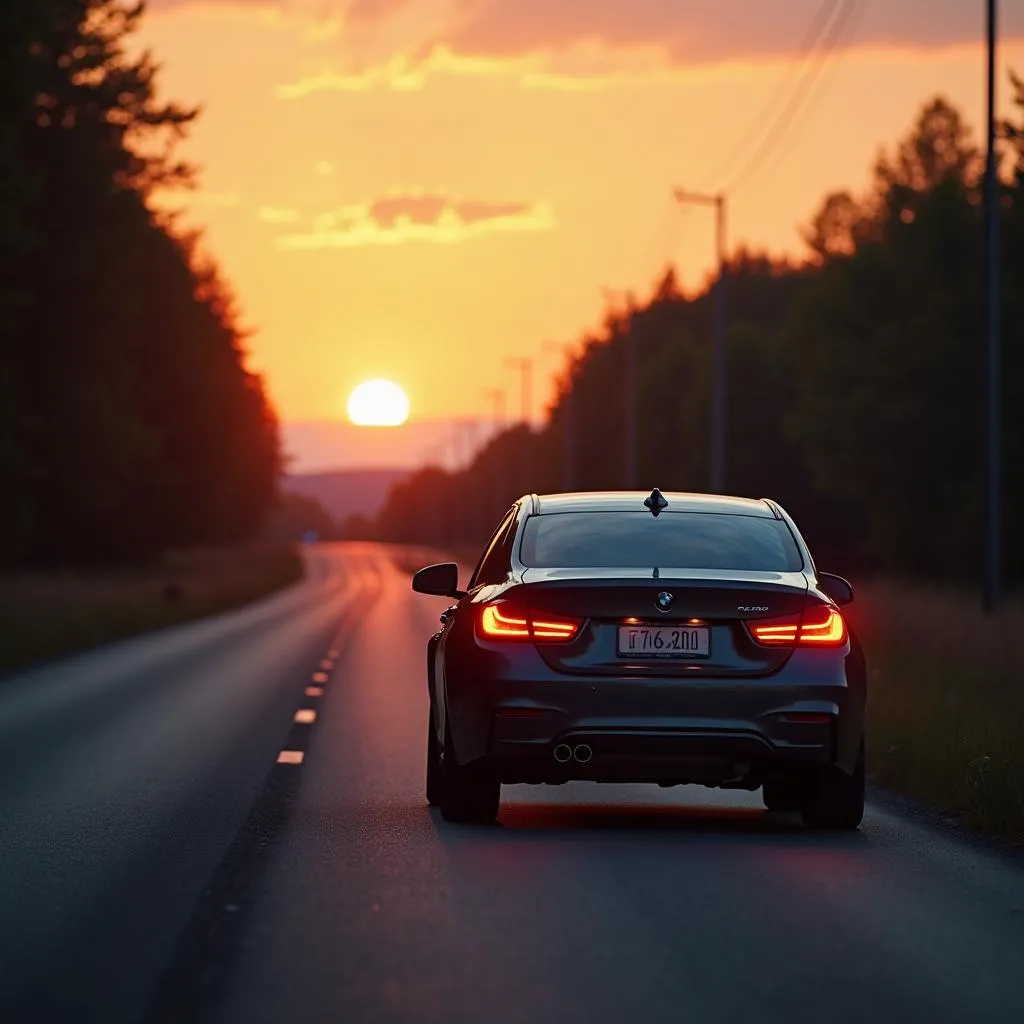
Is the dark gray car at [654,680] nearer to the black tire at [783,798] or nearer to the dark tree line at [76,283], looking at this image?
the black tire at [783,798]

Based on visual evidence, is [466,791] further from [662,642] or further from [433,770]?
[662,642]

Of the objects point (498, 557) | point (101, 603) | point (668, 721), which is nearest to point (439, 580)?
point (498, 557)

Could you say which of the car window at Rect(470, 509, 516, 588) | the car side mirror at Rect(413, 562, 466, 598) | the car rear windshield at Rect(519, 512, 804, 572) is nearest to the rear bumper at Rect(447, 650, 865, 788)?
the car rear windshield at Rect(519, 512, 804, 572)

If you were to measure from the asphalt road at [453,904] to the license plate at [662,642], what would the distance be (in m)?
0.88

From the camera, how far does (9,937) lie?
8.12 m

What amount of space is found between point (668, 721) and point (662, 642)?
363 mm

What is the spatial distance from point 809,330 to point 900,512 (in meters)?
21.1

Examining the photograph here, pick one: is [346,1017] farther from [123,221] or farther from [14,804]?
[123,221]

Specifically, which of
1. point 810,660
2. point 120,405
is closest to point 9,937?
point 810,660

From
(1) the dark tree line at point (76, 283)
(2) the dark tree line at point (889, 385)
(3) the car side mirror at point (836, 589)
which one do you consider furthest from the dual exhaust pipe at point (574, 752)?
(1) the dark tree line at point (76, 283)

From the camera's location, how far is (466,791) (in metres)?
11.3

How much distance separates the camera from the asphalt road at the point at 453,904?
705 centimetres

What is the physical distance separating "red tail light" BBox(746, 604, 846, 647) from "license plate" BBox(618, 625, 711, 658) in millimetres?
254

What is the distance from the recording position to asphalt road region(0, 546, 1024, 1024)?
277 inches
